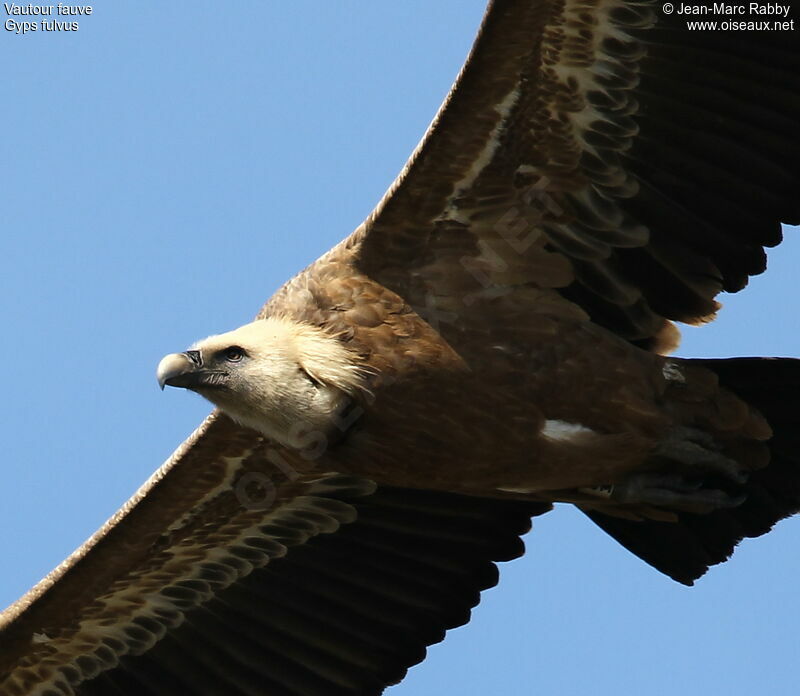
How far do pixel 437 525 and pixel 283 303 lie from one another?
2209 mm

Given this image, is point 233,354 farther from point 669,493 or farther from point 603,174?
point 669,493

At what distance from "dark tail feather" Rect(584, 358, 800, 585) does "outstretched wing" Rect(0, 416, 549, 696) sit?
32.3 inches

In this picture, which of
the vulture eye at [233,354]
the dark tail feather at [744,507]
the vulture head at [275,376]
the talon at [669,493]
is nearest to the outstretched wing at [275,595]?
the dark tail feather at [744,507]

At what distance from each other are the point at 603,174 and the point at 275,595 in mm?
3636

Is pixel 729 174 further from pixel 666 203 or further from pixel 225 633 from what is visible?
pixel 225 633

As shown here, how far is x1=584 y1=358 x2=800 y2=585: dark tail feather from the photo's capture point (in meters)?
11.7

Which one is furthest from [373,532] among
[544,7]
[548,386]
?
[544,7]

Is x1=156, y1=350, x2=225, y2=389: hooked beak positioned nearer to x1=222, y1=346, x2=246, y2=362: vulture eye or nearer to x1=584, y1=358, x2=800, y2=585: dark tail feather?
x1=222, y1=346, x2=246, y2=362: vulture eye

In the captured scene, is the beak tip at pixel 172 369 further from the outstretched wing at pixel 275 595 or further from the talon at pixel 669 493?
the talon at pixel 669 493

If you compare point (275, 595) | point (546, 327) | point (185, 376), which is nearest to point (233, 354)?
point (185, 376)

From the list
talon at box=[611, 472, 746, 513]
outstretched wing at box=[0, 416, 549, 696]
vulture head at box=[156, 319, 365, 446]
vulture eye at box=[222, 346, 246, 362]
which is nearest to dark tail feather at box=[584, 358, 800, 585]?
talon at box=[611, 472, 746, 513]

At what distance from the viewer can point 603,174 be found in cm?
1154

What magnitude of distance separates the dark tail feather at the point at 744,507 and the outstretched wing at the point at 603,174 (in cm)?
46

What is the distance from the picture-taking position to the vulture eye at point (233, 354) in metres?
11.1
